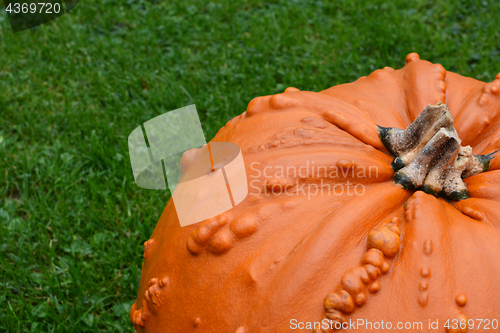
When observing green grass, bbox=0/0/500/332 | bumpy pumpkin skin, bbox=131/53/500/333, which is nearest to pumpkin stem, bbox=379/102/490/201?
bumpy pumpkin skin, bbox=131/53/500/333

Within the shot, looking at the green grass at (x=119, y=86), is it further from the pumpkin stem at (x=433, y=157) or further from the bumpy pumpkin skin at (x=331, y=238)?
the pumpkin stem at (x=433, y=157)

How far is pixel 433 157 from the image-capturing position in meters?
1.62

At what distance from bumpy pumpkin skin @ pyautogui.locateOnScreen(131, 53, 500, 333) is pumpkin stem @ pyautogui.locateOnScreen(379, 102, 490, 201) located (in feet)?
0.15

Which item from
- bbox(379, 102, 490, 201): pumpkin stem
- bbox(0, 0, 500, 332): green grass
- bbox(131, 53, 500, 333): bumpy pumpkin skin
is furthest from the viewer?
bbox(0, 0, 500, 332): green grass

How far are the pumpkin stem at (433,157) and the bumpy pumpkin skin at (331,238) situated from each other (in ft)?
0.15

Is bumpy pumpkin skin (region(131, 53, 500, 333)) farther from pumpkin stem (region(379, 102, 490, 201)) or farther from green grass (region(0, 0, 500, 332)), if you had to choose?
green grass (region(0, 0, 500, 332))

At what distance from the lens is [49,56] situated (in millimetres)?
4418

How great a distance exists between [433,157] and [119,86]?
3184 millimetres

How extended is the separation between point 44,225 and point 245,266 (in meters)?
1.98

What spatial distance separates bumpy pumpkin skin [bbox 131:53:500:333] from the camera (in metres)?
1.42

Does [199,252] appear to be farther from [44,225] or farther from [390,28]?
[390,28]

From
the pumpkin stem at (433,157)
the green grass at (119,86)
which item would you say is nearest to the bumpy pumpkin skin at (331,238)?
Result: the pumpkin stem at (433,157)

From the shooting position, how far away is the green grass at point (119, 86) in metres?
2.78

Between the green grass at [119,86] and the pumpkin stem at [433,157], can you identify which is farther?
the green grass at [119,86]
